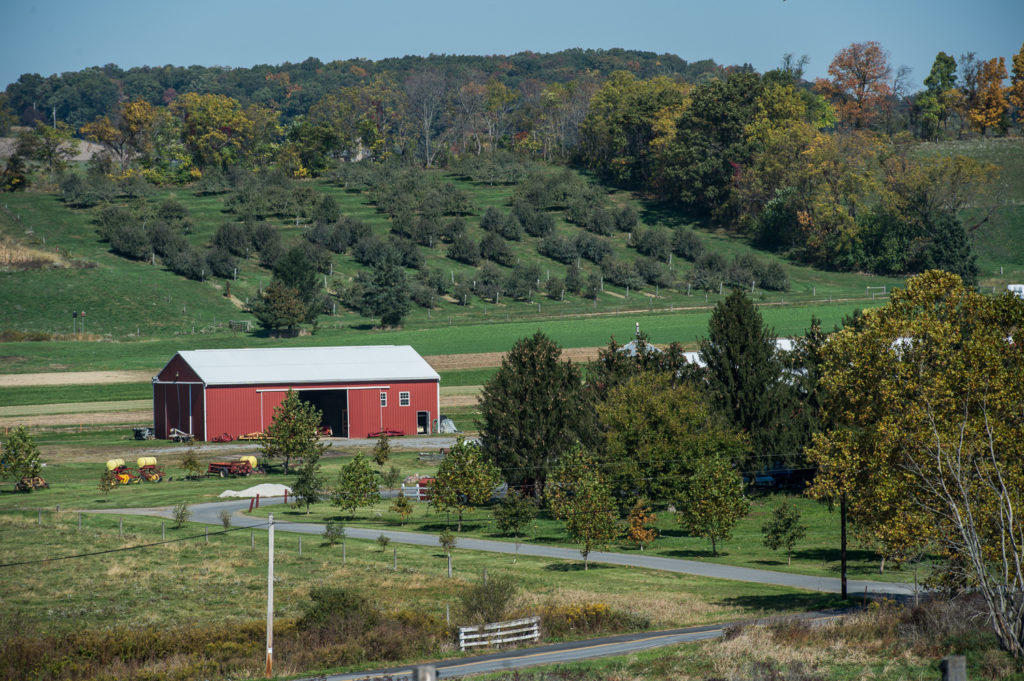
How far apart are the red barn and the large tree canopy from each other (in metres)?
51.1

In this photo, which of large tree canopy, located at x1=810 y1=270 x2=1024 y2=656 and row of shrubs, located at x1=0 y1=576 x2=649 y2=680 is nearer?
large tree canopy, located at x1=810 y1=270 x2=1024 y2=656

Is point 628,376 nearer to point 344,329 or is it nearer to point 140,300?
point 344,329

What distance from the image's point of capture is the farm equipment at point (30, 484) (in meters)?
57.2

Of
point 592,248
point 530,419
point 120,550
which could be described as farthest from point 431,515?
point 592,248

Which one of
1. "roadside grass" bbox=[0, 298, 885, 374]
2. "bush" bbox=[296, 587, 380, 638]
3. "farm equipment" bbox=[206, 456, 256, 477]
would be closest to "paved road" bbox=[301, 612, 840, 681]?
"bush" bbox=[296, 587, 380, 638]

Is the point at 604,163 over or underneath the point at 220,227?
over

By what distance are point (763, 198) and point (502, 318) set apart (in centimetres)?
5659

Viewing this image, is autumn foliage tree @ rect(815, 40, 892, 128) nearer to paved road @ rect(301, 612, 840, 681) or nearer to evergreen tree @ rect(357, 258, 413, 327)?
evergreen tree @ rect(357, 258, 413, 327)

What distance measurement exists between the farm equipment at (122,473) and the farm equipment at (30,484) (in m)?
3.52

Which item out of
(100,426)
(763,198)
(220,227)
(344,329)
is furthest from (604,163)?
(100,426)

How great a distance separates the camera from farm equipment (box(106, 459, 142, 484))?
2335 inches

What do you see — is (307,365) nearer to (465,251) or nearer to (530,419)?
(530,419)

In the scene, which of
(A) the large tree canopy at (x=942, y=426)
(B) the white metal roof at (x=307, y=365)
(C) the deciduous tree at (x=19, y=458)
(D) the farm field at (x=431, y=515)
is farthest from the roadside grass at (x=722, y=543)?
(B) the white metal roof at (x=307, y=365)

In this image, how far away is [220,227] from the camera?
139000 millimetres
